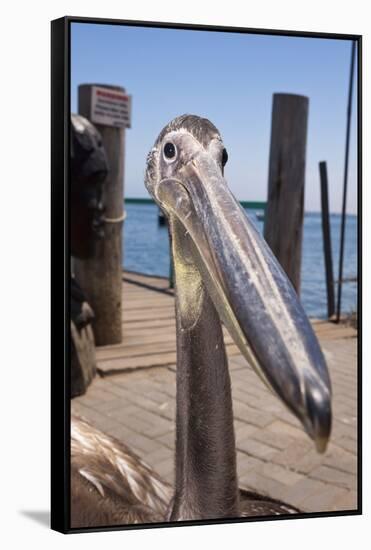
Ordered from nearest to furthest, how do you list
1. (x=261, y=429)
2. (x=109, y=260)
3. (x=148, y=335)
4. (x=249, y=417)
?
(x=261, y=429)
(x=249, y=417)
(x=109, y=260)
(x=148, y=335)

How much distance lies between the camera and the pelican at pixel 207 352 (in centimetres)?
155

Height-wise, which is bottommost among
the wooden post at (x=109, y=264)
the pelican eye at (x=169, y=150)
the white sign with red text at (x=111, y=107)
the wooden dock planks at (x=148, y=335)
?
the wooden dock planks at (x=148, y=335)

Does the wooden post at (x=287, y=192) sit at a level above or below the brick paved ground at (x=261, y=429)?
above

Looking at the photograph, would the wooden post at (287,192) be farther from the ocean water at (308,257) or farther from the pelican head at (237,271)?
the pelican head at (237,271)

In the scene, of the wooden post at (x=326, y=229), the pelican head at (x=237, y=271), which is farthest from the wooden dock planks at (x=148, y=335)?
the pelican head at (x=237, y=271)

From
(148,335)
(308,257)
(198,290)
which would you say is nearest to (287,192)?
(308,257)

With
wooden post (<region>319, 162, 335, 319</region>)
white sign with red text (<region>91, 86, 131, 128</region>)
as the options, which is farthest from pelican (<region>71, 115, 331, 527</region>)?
wooden post (<region>319, 162, 335, 319</region>)

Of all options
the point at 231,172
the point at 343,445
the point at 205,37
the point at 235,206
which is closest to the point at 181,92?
the point at 205,37

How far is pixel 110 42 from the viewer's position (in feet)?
8.92

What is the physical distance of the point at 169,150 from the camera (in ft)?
6.44

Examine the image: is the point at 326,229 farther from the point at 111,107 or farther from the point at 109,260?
the point at 111,107

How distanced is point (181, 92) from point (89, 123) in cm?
134

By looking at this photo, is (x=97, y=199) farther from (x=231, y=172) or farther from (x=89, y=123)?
(x=231, y=172)

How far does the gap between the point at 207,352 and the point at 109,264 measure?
2.50 m
